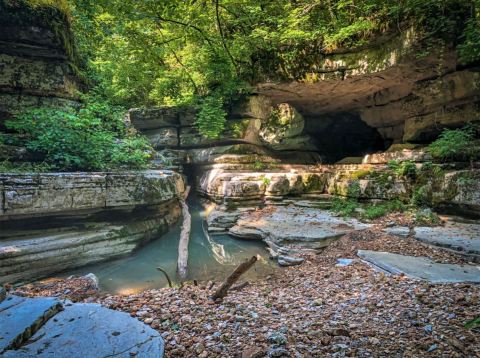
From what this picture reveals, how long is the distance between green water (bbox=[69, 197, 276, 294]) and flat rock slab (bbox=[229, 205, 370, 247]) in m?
0.39

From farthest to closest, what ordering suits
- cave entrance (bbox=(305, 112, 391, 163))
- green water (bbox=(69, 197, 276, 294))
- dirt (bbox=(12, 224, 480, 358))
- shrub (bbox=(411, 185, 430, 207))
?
cave entrance (bbox=(305, 112, 391, 163))
shrub (bbox=(411, 185, 430, 207))
green water (bbox=(69, 197, 276, 294))
dirt (bbox=(12, 224, 480, 358))

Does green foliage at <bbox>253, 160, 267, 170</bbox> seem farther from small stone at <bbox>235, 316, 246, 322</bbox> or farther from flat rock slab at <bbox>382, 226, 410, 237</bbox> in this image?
small stone at <bbox>235, 316, 246, 322</bbox>

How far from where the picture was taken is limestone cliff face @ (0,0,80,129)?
6652 mm

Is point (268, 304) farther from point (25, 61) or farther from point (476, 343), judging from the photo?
point (25, 61)

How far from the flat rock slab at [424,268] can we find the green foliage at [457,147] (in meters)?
4.30

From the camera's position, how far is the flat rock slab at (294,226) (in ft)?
20.2

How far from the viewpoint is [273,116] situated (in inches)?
482

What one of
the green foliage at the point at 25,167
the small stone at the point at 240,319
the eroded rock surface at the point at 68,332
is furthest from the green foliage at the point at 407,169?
the green foliage at the point at 25,167

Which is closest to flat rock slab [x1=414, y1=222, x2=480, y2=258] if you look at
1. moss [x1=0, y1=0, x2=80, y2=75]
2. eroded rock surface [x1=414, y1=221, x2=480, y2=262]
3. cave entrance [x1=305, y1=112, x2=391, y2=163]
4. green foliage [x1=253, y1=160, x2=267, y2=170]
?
eroded rock surface [x1=414, y1=221, x2=480, y2=262]

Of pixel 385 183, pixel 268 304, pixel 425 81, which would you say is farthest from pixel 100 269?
pixel 425 81

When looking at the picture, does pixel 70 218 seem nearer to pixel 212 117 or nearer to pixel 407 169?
pixel 212 117

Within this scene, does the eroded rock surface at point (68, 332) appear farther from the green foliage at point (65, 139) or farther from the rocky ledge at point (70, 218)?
the green foliage at point (65, 139)

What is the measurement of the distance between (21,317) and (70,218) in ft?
13.0

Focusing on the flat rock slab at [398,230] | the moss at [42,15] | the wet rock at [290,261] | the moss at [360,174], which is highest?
the moss at [42,15]
